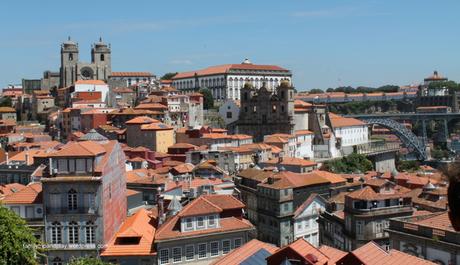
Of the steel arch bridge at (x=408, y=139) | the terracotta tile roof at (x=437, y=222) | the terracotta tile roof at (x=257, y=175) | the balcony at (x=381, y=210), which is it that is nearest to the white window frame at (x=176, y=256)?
the balcony at (x=381, y=210)

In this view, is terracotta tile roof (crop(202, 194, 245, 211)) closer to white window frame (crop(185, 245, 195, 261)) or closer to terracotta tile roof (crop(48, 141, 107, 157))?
white window frame (crop(185, 245, 195, 261))

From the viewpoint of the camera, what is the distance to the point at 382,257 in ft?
65.2

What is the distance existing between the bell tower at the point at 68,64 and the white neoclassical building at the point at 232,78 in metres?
31.2

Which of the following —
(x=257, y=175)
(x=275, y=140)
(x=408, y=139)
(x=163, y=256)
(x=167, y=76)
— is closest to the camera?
(x=163, y=256)

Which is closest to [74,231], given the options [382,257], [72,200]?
[72,200]

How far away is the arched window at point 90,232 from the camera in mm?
28594

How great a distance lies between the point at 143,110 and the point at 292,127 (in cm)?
2346

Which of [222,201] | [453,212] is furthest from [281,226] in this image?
[453,212]

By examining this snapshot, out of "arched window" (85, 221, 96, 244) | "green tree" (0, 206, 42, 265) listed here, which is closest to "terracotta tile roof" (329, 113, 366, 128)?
"arched window" (85, 221, 96, 244)

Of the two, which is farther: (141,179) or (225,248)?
(141,179)

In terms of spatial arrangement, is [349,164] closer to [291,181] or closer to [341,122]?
[341,122]

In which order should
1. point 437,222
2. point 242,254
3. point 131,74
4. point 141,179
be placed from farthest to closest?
point 131,74 → point 141,179 → point 437,222 → point 242,254

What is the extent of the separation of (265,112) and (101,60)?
145ft

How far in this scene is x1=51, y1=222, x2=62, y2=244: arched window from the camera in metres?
28.9
